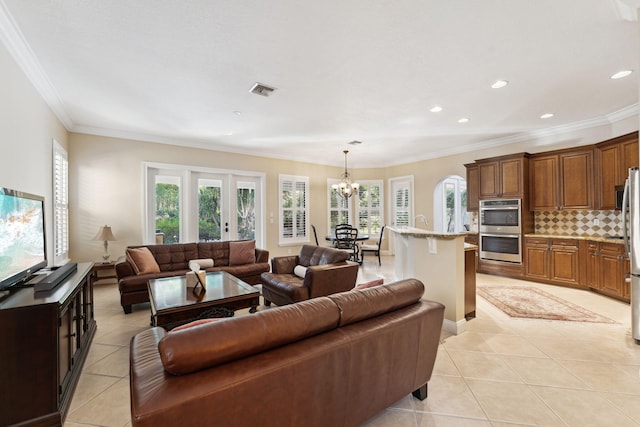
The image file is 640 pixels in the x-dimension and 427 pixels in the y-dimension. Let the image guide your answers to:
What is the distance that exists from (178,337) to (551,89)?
462 cm

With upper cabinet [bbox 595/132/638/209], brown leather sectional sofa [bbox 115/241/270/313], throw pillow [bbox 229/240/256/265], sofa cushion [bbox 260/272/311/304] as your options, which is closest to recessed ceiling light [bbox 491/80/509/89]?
upper cabinet [bbox 595/132/638/209]

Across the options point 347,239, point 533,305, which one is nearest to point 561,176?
point 533,305

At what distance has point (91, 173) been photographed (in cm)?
490

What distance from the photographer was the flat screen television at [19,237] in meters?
1.93

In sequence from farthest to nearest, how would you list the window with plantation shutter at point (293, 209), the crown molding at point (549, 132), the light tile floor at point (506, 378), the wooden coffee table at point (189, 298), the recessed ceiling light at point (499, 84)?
the window with plantation shutter at point (293, 209) → the crown molding at point (549, 132) → the recessed ceiling light at point (499, 84) → the wooden coffee table at point (189, 298) → the light tile floor at point (506, 378)

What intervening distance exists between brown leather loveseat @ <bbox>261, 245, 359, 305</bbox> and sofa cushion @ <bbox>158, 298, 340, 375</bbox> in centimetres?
193

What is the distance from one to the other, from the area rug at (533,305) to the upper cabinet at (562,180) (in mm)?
1583

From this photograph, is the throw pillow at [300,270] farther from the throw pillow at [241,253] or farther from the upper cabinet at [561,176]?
the upper cabinet at [561,176]

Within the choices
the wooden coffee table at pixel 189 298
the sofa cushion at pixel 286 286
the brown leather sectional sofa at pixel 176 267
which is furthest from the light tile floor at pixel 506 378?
the sofa cushion at pixel 286 286

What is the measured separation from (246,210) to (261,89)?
362cm

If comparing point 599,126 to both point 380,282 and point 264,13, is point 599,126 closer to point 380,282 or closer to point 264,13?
point 380,282

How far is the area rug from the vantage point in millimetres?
3490

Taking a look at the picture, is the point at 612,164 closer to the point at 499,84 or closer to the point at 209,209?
the point at 499,84

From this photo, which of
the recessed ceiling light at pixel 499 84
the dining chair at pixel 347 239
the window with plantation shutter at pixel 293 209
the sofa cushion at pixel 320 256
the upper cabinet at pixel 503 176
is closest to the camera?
the recessed ceiling light at pixel 499 84
